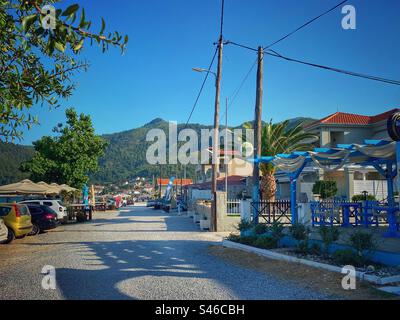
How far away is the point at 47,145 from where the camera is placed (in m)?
35.2

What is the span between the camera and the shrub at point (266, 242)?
11.9 metres

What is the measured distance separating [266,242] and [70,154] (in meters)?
26.0

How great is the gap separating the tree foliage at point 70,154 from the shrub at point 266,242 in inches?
980

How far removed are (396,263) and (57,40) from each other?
308 inches

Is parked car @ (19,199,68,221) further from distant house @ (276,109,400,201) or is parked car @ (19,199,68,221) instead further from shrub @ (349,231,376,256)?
distant house @ (276,109,400,201)

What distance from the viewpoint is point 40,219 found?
62.0ft

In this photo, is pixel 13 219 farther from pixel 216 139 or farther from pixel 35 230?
pixel 216 139

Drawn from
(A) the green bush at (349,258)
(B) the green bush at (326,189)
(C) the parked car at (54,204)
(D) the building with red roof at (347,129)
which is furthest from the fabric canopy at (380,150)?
(D) the building with red roof at (347,129)

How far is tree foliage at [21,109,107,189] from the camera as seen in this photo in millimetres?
33906

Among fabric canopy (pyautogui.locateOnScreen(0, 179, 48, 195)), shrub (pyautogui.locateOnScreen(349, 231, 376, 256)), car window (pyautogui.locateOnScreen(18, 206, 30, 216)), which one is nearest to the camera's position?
shrub (pyautogui.locateOnScreen(349, 231, 376, 256))

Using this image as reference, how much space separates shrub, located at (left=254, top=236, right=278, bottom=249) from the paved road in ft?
5.34

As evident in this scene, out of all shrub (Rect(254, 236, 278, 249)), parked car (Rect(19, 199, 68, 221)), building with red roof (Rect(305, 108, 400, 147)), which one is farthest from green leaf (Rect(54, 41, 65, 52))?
building with red roof (Rect(305, 108, 400, 147))
